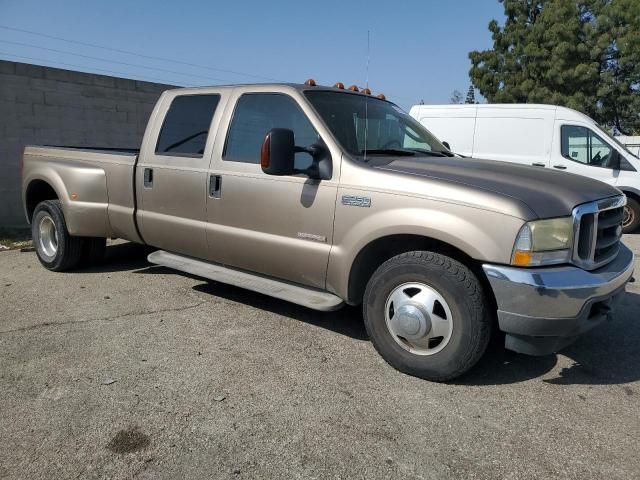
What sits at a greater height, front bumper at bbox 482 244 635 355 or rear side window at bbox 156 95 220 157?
rear side window at bbox 156 95 220 157

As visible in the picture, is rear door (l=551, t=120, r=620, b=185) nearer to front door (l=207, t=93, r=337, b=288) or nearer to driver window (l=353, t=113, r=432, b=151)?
driver window (l=353, t=113, r=432, b=151)

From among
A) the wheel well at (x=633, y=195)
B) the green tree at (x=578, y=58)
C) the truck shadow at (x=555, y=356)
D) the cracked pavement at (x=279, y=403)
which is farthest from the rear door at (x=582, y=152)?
the green tree at (x=578, y=58)

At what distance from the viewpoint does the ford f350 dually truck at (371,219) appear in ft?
9.60

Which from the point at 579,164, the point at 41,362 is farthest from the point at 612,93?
the point at 41,362

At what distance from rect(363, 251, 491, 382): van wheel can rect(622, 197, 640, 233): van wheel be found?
8.11m

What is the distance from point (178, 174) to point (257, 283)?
1252 mm

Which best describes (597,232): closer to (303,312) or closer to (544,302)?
(544,302)

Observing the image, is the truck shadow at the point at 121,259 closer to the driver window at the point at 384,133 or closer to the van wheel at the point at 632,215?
the driver window at the point at 384,133

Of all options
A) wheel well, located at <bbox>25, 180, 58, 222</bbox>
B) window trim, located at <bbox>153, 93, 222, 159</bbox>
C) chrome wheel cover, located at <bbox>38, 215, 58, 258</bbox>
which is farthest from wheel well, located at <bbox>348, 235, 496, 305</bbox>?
wheel well, located at <bbox>25, 180, 58, 222</bbox>

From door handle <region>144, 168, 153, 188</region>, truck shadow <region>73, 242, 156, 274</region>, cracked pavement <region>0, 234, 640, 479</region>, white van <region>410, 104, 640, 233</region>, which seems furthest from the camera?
white van <region>410, 104, 640, 233</region>

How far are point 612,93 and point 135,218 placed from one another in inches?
1091

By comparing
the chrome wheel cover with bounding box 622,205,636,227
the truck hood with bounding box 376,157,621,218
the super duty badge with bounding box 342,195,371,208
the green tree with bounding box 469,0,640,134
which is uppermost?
the green tree with bounding box 469,0,640,134

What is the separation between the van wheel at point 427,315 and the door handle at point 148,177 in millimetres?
2437

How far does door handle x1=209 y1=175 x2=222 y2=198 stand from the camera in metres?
4.22
